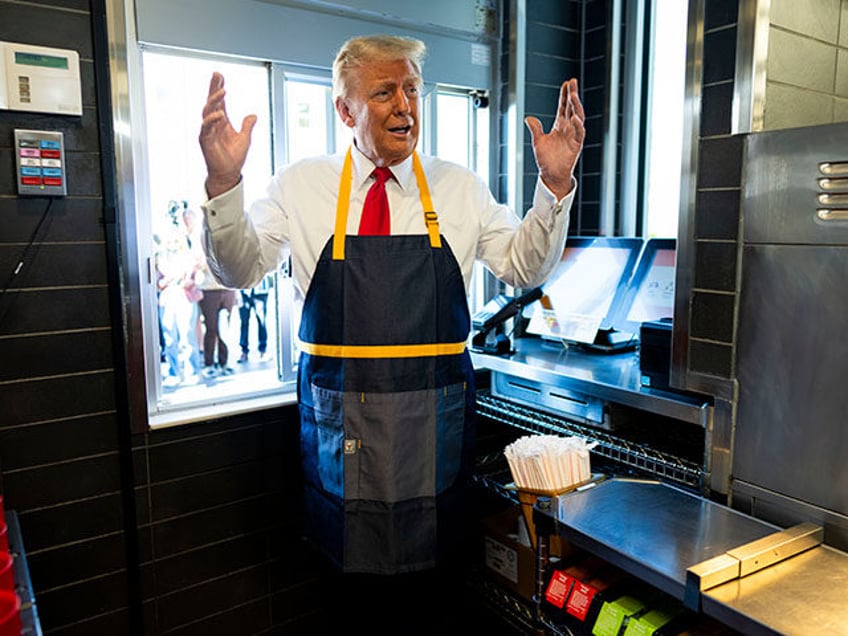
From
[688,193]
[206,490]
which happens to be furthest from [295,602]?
[688,193]

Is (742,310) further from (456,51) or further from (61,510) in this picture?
(61,510)

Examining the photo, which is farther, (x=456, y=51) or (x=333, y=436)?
(x=456, y=51)

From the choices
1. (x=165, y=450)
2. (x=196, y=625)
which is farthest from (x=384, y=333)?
(x=196, y=625)

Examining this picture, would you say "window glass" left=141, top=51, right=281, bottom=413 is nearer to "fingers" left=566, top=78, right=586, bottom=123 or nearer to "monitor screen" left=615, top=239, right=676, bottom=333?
"fingers" left=566, top=78, right=586, bottom=123

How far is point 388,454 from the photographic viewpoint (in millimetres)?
1558

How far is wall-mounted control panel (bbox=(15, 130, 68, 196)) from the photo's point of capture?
5.16ft

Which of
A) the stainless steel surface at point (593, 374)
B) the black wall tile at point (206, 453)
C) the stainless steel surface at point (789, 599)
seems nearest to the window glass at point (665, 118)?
the stainless steel surface at point (593, 374)

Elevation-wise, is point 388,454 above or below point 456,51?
below

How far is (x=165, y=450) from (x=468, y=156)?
4.89 feet

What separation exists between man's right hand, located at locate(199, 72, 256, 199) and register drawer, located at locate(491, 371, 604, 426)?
1.11m

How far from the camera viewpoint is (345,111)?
1.67m

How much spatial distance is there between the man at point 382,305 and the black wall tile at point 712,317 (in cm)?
36

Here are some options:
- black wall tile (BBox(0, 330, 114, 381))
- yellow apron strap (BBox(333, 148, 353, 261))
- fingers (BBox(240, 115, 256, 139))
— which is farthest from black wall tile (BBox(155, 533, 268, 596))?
fingers (BBox(240, 115, 256, 139))

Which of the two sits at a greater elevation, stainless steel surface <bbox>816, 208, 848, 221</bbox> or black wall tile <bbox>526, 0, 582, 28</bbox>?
black wall tile <bbox>526, 0, 582, 28</bbox>
